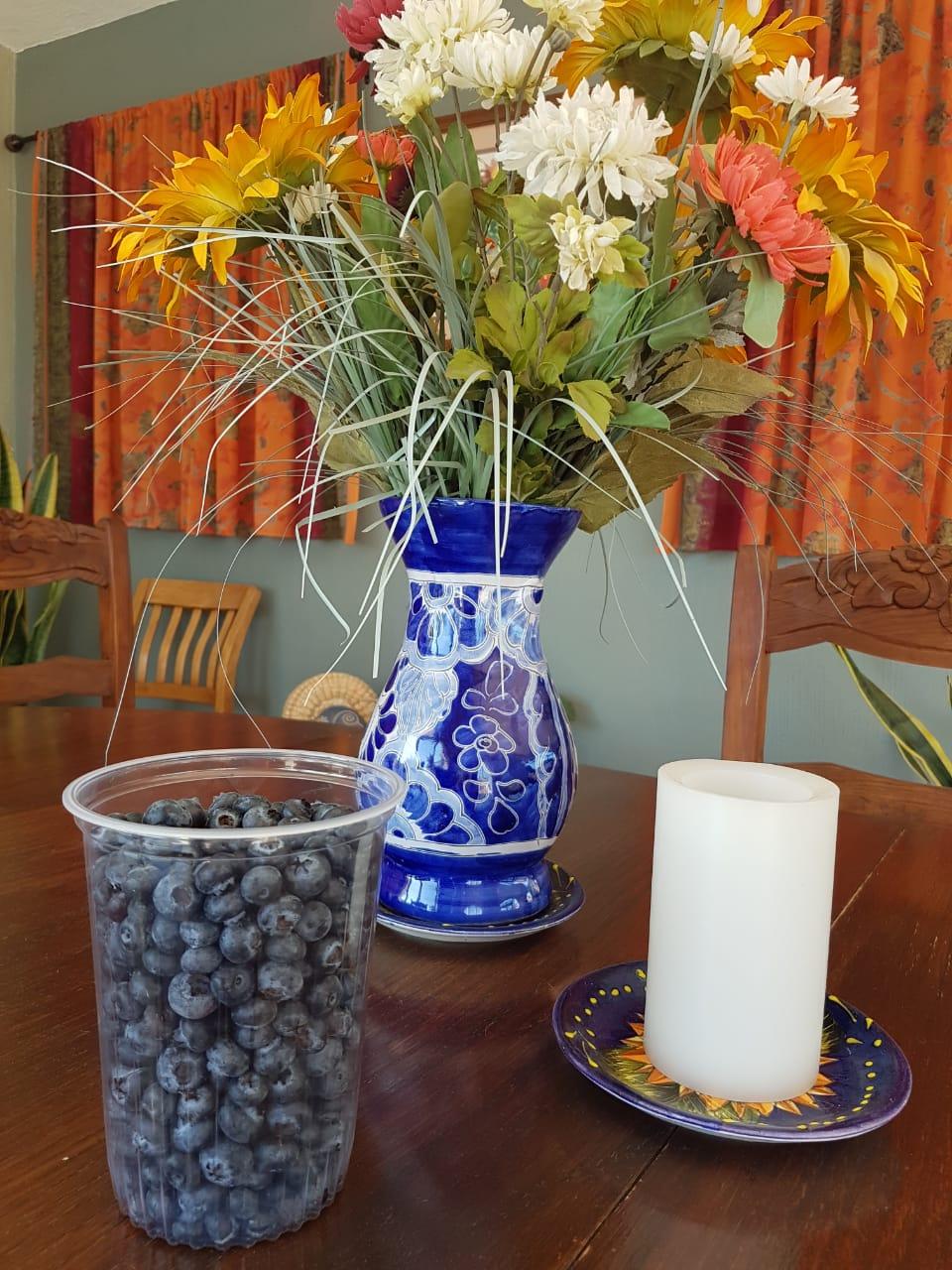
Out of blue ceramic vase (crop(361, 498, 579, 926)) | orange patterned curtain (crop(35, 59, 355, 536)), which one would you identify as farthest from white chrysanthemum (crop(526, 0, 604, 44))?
orange patterned curtain (crop(35, 59, 355, 536))

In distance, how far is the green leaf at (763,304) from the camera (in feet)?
1.64

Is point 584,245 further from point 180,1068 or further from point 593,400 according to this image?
point 180,1068

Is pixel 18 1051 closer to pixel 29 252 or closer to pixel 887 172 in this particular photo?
pixel 887 172

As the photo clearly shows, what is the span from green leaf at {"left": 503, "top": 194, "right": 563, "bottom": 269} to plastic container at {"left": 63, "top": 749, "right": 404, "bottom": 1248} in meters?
0.32

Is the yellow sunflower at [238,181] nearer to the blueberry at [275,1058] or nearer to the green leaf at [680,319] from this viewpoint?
the green leaf at [680,319]

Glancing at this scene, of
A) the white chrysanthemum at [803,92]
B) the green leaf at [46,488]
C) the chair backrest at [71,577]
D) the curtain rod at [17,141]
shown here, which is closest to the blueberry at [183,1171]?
the white chrysanthemum at [803,92]

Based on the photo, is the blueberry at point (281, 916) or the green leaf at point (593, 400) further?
the green leaf at point (593, 400)

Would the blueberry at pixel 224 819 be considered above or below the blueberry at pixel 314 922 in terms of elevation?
above

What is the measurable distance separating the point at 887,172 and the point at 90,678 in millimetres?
1761

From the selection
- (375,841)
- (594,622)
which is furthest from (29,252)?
(375,841)

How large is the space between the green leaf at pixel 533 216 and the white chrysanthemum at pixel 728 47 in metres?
0.15

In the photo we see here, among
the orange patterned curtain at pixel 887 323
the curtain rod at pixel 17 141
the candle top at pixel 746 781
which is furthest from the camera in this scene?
the curtain rod at pixel 17 141

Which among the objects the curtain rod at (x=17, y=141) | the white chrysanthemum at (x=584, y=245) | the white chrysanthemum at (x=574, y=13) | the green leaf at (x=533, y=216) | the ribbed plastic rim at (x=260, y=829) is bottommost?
the ribbed plastic rim at (x=260, y=829)

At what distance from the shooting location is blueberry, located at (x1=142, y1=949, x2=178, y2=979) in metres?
0.30
